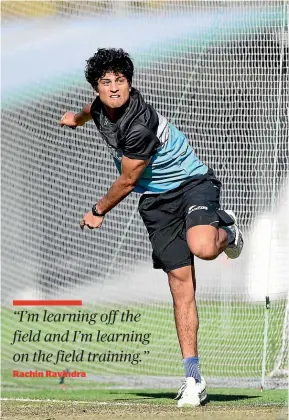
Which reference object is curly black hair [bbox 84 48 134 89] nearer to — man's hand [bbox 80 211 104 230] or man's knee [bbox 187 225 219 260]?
man's hand [bbox 80 211 104 230]

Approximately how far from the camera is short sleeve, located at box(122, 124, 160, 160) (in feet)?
22.5

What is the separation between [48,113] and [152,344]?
282 centimetres

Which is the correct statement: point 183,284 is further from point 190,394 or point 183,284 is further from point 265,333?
point 265,333

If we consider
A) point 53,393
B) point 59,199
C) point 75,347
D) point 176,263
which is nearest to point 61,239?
point 59,199

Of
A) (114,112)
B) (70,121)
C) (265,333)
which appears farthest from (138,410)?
(265,333)

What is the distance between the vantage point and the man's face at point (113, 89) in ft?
22.8

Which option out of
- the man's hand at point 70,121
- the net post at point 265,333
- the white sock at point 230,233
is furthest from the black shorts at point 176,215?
the net post at point 265,333

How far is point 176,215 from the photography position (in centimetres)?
748

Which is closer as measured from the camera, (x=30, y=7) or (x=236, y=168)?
(x=236, y=168)

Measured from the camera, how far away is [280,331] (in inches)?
447

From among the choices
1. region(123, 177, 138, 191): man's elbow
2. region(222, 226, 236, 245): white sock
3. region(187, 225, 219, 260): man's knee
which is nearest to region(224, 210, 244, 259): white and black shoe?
region(222, 226, 236, 245): white sock

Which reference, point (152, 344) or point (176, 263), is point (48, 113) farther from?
point (176, 263)

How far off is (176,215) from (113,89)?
1.06 metres

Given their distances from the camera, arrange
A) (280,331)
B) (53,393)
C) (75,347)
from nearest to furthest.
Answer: (53,393), (280,331), (75,347)
